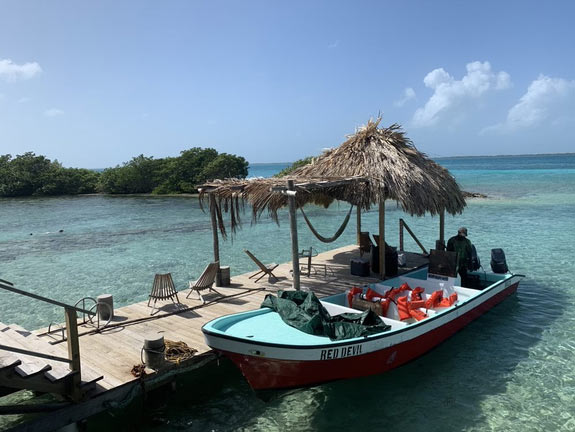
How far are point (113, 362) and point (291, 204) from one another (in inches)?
153

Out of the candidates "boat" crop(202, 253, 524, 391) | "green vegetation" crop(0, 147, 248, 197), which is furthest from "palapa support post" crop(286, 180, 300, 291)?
"green vegetation" crop(0, 147, 248, 197)

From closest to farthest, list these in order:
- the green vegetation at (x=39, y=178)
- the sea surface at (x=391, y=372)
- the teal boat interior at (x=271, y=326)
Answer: the teal boat interior at (x=271, y=326)
the sea surface at (x=391, y=372)
the green vegetation at (x=39, y=178)

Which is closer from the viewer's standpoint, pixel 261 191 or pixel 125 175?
pixel 261 191

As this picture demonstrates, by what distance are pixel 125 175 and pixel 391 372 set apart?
54.5m

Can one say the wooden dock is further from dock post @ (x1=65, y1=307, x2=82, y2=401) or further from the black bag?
the black bag

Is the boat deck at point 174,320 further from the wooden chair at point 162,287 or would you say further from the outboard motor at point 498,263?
the outboard motor at point 498,263

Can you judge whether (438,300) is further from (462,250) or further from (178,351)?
(178,351)

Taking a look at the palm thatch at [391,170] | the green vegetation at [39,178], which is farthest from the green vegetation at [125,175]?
the palm thatch at [391,170]

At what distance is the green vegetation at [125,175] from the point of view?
51.5 m

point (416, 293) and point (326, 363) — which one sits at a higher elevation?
point (416, 293)

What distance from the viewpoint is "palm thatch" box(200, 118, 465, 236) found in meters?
9.28

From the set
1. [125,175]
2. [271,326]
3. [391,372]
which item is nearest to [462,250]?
[391,372]

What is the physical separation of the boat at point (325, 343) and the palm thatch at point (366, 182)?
238 centimetres

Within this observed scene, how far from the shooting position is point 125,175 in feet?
183
